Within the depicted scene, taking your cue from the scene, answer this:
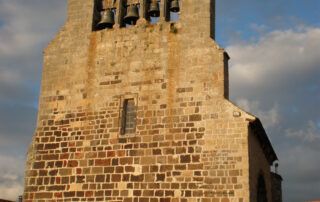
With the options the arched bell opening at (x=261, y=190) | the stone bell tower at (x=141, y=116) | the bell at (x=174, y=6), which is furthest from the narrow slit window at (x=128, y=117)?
the arched bell opening at (x=261, y=190)

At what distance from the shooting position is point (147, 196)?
1198 centimetres

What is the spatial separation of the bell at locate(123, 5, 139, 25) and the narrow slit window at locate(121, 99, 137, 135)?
2664mm

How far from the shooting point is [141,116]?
1284cm

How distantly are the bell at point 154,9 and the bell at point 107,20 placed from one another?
122 centimetres

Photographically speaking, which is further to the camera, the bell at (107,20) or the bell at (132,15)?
the bell at (107,20)

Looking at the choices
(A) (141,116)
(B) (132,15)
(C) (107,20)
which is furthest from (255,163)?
(C) (107,20)

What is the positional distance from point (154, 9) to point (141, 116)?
3410mm

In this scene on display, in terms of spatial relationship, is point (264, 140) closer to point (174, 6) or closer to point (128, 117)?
point (128, 117)

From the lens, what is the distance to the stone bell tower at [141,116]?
11.7m

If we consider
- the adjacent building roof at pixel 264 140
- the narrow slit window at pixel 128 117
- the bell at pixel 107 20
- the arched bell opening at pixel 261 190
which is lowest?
the arched bell opening at pixel 261 190

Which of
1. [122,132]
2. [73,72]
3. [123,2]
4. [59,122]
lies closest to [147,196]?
[122,132]

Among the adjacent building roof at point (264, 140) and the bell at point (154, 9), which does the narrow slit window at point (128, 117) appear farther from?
the adjacent building roof at point (264, 140)

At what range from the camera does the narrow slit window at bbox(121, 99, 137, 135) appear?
12945mm

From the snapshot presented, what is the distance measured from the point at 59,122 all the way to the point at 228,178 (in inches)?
211
